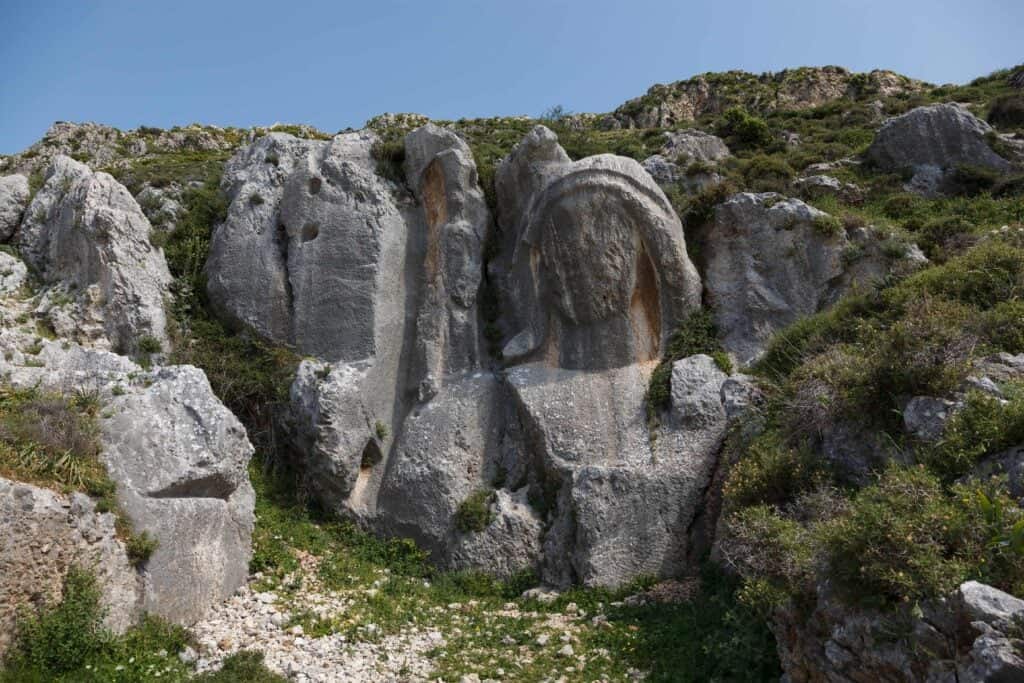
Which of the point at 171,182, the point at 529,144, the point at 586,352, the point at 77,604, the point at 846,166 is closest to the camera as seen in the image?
the point at 77,604

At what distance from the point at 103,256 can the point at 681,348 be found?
9559 mm

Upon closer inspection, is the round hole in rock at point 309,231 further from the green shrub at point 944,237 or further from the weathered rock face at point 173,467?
the green shrub at point 944,237

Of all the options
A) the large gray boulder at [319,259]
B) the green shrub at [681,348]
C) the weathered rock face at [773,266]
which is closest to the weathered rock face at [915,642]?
the green shrub at [681,348]

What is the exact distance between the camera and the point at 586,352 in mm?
14148

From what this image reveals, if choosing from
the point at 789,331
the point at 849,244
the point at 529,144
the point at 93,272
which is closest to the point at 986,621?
the point at 789,331

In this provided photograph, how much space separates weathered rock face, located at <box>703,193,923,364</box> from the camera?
14.2 m

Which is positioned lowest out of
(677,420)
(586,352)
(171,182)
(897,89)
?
(677,420)

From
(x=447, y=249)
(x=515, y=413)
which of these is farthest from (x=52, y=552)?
(x=447, y=249)

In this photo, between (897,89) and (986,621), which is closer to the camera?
(986,621)

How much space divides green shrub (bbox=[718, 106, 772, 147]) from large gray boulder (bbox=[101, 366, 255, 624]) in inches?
647

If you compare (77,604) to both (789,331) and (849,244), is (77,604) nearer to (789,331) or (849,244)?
(789,331)

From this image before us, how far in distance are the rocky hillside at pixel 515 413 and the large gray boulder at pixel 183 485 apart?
0.04 m

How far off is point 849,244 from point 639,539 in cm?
625

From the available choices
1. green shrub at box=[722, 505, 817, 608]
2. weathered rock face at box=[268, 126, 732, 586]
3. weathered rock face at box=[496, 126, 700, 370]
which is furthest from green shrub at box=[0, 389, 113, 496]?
green shrub at box=[722, 505, 817, 608]
